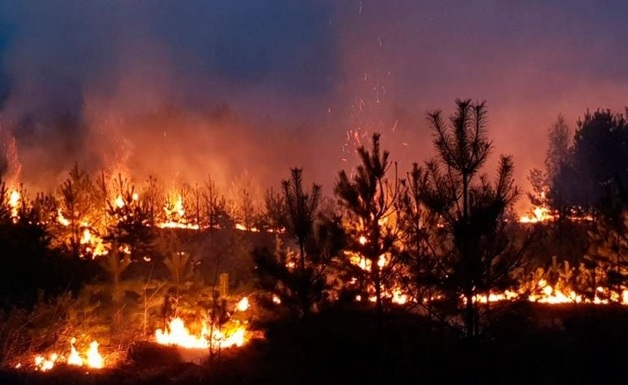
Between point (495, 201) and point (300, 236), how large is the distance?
288 centimetres

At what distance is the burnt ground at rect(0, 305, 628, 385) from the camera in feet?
29.0

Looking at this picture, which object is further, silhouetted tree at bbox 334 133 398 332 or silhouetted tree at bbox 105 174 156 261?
silhouetted tree at bbox 105 174 156 261

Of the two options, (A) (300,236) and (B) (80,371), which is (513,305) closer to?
(A) (300,236)

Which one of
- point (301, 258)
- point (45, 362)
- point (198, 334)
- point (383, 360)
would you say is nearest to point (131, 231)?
point (198, 334)

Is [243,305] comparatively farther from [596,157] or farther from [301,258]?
[596,157]

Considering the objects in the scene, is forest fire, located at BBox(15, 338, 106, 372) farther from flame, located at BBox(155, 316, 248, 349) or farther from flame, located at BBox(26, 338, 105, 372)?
flame, located at BBox(155, 316, 248, 349)

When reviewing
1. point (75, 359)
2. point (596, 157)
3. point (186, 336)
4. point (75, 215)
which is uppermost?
point (596, 157)

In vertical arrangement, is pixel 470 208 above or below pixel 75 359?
above

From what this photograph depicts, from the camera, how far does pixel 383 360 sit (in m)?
9.01

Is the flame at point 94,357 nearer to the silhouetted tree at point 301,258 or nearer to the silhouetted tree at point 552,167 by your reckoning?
the silhouetted tree at point 301,258

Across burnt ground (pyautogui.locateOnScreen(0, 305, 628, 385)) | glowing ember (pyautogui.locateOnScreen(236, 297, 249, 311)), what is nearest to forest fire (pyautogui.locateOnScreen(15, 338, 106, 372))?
burnt ground (pyautogui.locateOnScreen(0, 305, 628, 385))

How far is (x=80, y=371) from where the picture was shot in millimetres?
10039

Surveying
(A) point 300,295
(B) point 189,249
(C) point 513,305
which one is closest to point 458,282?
(C) point 513,305

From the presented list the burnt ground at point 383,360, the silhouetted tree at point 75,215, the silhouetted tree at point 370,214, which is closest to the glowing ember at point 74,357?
the burnt ground at point 383,360
